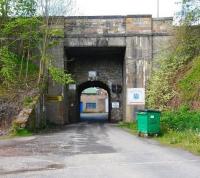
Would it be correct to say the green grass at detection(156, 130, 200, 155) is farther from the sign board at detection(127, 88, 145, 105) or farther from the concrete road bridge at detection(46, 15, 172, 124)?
the concrete road bridge at detection(46, 15, 172, 124)

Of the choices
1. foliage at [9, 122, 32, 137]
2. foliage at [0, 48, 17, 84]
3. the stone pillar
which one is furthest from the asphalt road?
the stone pillar

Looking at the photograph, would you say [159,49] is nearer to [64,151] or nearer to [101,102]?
[64,151]

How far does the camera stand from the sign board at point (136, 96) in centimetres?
3203

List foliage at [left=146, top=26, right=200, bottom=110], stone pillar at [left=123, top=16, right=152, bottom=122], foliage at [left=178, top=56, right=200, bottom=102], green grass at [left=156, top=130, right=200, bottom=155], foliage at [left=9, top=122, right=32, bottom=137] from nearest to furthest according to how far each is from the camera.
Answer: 1. green grass at [left=156, top=130, right=200, bottom=155]
2. foliage at [left=9, top=122, right=32, bottom=137]
3. foliage at [left=178, top=56, right=200, bottom=102]
4. foliage at [left=146, top=26, right=200, bottom=110]
5. stone pillar at [left=123, top=16, right=152, bottom=122]

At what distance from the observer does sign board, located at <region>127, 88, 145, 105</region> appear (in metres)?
32.0

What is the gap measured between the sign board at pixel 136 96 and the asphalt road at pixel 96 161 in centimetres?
1480

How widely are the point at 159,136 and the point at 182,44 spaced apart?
11.4m

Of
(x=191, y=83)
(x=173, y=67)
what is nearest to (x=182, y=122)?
(x=191, y=83)

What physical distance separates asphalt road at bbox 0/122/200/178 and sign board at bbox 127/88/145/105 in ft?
48.5

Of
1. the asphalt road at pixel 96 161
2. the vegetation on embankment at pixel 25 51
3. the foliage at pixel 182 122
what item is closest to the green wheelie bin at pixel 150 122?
the foliage at pixel 182 122

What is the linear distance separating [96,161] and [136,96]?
19997 mm

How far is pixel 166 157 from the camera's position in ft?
42.9

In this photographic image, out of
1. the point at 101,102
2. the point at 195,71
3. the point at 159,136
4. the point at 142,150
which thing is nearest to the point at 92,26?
the point at 195,71

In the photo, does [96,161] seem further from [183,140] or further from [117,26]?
[117,26]
